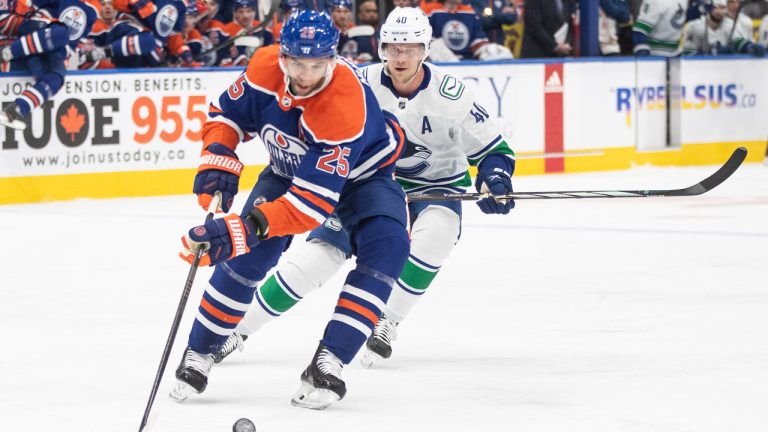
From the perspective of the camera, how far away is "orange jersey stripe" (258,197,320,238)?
3.56 meters

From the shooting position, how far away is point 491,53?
414 inches

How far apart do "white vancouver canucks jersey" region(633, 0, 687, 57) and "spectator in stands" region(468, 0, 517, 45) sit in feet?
4.23

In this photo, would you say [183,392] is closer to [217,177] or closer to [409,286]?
[217,177]

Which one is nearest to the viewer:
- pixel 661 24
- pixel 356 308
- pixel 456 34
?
pixel 356 308

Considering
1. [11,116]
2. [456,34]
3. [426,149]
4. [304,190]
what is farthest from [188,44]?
[304,190]

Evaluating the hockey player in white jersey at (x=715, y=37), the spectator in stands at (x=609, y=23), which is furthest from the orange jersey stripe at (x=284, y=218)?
the hockey player in white jersey at (x=715, y=37)

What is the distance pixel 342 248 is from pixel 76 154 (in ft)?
17.0

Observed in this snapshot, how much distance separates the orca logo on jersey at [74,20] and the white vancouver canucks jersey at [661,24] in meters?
4.77

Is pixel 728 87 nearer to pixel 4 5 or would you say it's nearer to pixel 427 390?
pixel 4 5

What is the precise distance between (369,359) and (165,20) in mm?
5329

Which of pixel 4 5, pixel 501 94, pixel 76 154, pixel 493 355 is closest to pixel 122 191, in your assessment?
pixel 76 154

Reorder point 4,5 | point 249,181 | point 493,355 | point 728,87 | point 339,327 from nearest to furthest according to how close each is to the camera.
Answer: point 339,327
point 493,355
point 4,5
point 249,181
point 728,87

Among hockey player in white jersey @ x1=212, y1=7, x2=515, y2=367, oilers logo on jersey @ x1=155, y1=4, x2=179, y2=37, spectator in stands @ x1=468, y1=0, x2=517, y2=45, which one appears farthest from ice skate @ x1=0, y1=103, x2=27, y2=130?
hockey player in white jersey @ x1=212, y1=7, x2=515, y2=367

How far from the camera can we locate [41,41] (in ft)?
27.6
